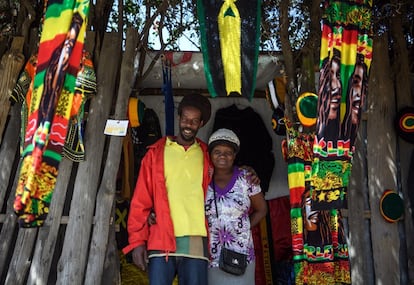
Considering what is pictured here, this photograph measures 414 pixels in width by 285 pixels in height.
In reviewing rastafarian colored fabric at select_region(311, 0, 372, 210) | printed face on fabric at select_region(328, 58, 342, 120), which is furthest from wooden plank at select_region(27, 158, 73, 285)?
printed face on fabric at select_region(328, 58, 342, 120)

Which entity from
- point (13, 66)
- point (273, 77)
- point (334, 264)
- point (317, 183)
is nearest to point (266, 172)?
point (273, 77)

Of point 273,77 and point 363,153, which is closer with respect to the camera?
point 363,153

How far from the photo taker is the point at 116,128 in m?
4.02

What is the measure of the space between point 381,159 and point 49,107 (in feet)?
8.62

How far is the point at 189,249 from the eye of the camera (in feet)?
10.7

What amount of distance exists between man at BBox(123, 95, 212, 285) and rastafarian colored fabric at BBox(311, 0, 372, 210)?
744 mm

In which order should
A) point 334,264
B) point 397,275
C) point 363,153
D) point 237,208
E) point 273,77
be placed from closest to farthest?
point 237,208, point 334,264, point 397,275, point 363,153, point 273,77

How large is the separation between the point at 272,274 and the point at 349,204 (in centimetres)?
104

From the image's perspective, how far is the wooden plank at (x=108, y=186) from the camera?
3734mm

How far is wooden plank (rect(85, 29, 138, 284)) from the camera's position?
373cm

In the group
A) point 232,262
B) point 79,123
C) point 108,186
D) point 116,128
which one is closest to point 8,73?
point 79,123

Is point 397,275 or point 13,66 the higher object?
point 13,66

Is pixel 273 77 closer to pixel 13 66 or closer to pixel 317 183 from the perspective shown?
pixel 317 183

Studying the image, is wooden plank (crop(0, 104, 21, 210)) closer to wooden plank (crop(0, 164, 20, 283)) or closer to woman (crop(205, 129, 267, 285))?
wooden plank (crop(0, 164, 20, 283))
